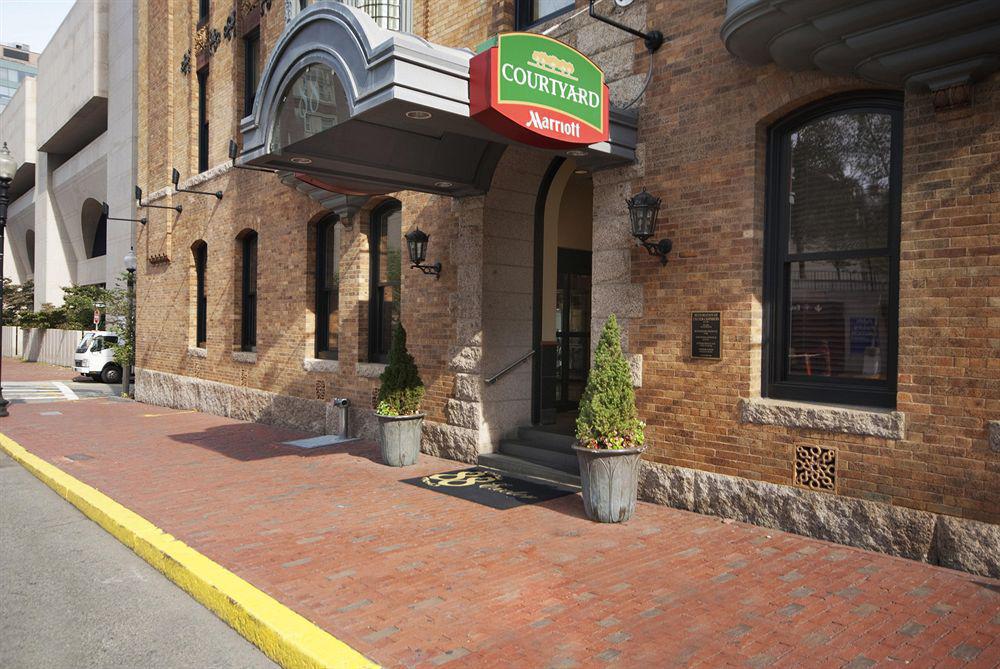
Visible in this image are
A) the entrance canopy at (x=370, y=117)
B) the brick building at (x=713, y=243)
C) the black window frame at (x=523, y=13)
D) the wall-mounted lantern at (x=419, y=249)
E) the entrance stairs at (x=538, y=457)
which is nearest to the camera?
the brick building at (x=713, y=243)

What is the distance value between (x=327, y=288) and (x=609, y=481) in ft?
25.7

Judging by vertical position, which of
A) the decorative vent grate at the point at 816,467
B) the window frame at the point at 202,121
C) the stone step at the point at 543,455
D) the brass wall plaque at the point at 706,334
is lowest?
the stone step at the point at 543,455

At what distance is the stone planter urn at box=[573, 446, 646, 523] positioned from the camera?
6453 millimetres

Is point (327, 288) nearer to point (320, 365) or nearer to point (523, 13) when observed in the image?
point (320, 365)

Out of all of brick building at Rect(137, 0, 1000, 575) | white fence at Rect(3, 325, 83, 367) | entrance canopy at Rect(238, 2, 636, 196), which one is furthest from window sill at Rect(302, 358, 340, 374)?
white fence at Rect(3, 325, 83, 367)

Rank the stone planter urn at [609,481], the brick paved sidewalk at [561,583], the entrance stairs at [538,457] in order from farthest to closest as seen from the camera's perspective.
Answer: the entrance stairs at [538,457]
the stone planter urn at [609,481]
the brick paved sidewalk at [561,583]

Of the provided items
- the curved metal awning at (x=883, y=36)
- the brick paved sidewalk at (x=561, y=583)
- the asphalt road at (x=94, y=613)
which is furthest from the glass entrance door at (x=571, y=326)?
the asphalt road at (x=94, y=613)

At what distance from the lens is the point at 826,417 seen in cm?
590

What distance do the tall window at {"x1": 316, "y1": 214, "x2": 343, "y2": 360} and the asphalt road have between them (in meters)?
6.36

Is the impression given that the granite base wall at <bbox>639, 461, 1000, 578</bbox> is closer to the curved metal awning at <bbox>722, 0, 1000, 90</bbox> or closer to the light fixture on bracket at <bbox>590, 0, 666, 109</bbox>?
the curved metal awning at <bbox>722, 0, 1000, 90</bbox>

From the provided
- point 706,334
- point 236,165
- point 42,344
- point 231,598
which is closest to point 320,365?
point 236,165

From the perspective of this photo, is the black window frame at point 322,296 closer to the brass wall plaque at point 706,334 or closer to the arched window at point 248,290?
the arched window at point 248,290

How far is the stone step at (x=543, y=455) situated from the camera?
322 inches

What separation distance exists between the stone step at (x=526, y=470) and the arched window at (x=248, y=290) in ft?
26.3
